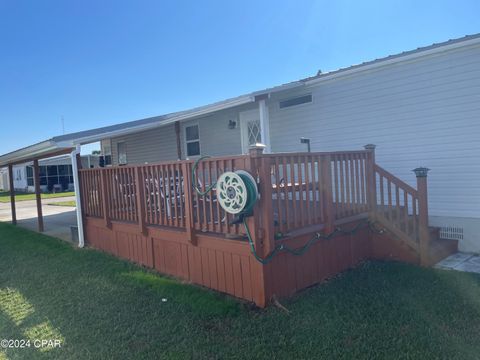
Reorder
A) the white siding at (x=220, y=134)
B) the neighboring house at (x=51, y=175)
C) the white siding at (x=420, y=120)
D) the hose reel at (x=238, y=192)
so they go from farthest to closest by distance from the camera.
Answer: the neighboring house at (x=51, y=175)
the white siding at (x=220, y=134)
the white siding at (x=420, y=120)
the hose reel at (x=238, y=192)

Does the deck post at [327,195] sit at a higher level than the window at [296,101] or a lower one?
lower

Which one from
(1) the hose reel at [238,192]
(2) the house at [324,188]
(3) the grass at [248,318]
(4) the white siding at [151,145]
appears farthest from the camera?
(4) the white siding at [151,145]

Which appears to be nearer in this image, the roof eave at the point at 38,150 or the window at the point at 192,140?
the roof eave at the point at 38,150

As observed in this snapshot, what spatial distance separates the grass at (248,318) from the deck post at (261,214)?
26.8 inches

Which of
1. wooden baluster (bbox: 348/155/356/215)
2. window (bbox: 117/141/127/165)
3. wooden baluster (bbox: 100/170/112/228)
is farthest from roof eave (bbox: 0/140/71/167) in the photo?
wooden baluster (bbox: 348/155/356/215)

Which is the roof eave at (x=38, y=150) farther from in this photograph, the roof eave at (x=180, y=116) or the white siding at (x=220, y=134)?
the white siding at (x=220, y=134)

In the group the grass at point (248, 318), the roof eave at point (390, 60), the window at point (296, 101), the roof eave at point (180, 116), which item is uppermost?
the roof eave at point (390, 60)

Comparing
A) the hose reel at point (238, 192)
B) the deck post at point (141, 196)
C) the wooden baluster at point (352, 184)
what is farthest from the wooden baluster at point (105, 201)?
the wooden baluster at point (352, 184)

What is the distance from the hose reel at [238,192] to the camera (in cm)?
341

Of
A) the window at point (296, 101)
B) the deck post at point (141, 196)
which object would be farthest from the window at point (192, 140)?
the deck post at point (141, 196)

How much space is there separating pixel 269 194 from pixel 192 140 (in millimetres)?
6603

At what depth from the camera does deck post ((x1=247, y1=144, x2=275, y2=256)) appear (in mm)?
3504

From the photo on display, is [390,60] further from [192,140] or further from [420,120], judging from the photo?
[192,140]

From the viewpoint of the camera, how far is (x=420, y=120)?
17.7 ft
